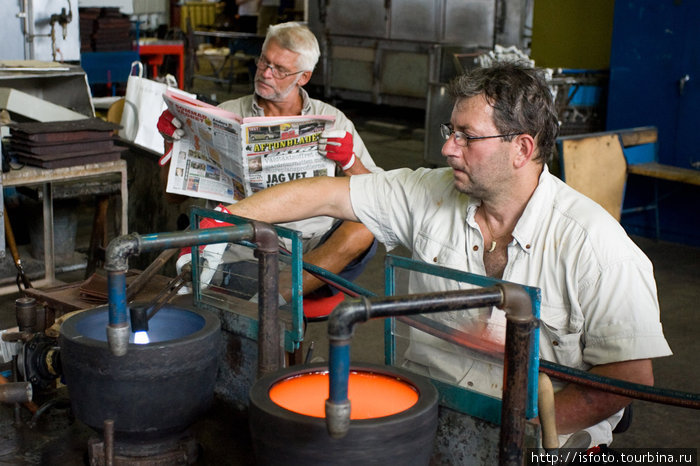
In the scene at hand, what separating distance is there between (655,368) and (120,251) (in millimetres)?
3073

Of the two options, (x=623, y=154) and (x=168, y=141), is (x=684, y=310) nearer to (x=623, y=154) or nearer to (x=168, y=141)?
(x=623, y=154)

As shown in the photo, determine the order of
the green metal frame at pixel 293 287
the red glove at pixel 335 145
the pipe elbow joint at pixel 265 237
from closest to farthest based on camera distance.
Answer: the pipe elbow joint at pixel 265 237
the green metal frame at pixel 293 287
the red glove at pixel 335 145

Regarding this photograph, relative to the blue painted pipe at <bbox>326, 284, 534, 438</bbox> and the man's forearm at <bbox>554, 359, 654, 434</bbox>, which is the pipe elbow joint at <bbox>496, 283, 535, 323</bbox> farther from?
the man's forearm at <bbox>554, 359, 654, 434</bbox>

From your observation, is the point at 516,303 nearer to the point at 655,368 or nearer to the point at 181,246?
the point at 181,246

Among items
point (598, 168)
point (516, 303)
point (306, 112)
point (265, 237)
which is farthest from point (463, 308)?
point (598, 168)

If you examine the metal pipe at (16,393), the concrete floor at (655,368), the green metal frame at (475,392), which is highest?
the green metal frame at (475,392)

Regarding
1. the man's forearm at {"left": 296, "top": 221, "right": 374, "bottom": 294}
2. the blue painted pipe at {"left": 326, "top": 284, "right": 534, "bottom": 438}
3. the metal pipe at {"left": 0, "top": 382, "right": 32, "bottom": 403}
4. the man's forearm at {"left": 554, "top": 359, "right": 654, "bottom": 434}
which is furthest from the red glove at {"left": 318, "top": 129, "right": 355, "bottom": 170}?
the blue painted pipe at {"left": 326, "top": 284, "right": 534, "bottom": 438}

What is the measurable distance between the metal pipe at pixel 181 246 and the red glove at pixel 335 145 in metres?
1.28

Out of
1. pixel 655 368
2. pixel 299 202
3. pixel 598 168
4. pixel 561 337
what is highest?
pixel 299 202

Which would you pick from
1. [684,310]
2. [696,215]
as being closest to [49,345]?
[684,310]

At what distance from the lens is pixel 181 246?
1321mm

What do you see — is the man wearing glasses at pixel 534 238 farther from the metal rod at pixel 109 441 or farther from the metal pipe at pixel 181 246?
the metal rod at pixel 109 441

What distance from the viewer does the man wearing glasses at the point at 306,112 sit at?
2.82 m

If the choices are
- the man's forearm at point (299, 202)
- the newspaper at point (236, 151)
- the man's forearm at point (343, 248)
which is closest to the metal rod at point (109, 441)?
the man's forearm at point (299, 202)
